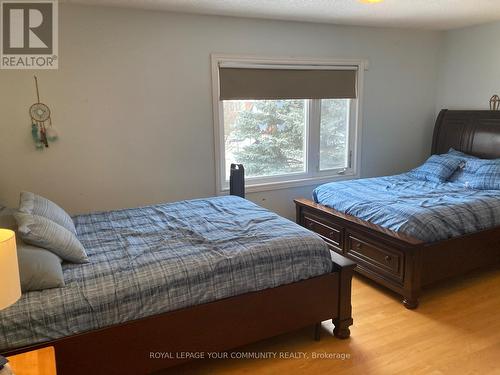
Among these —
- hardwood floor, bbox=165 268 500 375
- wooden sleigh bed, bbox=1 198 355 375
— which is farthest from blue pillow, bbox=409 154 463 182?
wooden sleigh bed, bbox=1 198 355 375

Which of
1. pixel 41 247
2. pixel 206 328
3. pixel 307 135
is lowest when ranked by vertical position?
pixel 206 328

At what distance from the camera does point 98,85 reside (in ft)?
10.7

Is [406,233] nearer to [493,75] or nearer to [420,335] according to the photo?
[420,335]

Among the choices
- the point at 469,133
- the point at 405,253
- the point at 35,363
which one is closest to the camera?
the point at 35,363

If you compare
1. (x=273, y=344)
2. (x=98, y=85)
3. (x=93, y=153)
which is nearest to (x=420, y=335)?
(x=273, y=344)

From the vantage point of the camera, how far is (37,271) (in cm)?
177

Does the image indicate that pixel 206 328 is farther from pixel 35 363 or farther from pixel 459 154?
pixel 459 154

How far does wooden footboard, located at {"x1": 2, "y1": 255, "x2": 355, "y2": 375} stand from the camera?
1.81 meters

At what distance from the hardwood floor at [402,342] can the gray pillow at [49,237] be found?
2.78 ft

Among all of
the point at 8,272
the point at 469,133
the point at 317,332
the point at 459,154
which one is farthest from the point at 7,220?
the point at 469,133

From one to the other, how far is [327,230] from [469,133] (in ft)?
6.81

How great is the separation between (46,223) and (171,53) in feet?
6.48

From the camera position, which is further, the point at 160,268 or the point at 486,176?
the point at 486,176

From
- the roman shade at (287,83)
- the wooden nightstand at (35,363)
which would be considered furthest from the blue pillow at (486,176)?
the wooden nightstand at (35,363)
